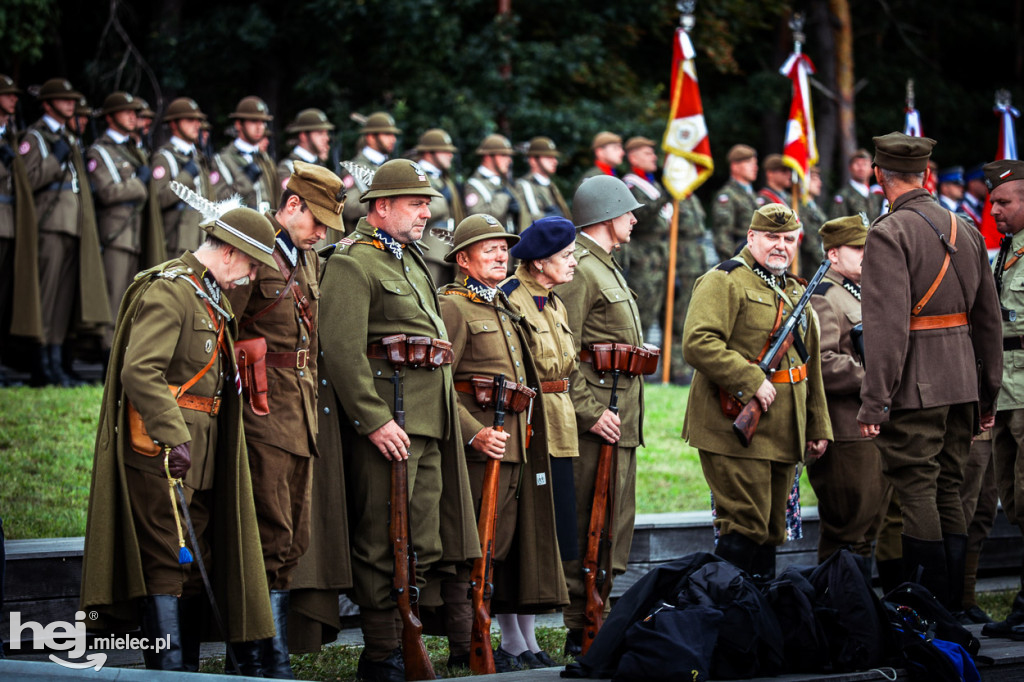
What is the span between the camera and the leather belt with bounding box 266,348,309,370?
18.9 feet

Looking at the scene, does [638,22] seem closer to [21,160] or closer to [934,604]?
[21,160]

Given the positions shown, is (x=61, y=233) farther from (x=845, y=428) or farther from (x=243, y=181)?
(x=845, y=428)

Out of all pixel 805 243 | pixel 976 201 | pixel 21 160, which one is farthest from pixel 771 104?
pixel 21 160

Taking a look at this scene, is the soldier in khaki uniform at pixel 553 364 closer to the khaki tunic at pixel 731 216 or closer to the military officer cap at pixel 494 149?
the military officer cap at pixel 494 149

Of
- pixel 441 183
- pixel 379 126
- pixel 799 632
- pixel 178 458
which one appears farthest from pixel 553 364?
pixel 379 126

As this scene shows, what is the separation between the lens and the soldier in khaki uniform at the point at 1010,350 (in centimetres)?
660

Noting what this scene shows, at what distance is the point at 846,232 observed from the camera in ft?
25.0

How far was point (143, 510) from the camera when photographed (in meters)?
5.16

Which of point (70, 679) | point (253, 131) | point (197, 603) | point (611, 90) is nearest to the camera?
point (70, 679)

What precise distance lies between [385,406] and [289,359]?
47 cm

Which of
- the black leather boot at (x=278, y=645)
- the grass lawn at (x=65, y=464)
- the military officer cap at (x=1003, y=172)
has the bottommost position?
the black leather boot at (x=278, y=645)

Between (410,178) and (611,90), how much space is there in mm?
13642

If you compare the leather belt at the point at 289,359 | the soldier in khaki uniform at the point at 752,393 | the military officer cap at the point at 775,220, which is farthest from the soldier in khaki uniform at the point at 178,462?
the military officer cap at the point at 775,220

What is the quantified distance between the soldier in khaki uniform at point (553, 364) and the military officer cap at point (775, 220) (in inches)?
39.3
